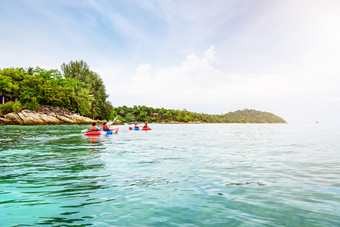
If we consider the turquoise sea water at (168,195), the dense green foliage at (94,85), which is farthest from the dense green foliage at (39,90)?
the turquoise sea water at (168,195)

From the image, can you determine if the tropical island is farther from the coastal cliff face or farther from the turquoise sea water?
the turquoise sea water

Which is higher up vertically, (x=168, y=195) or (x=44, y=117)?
(x=44, y=117)

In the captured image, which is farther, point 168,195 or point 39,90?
point 39,90

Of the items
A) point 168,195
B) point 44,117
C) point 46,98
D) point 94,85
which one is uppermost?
point 94,85

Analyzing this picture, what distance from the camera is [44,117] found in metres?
56.4

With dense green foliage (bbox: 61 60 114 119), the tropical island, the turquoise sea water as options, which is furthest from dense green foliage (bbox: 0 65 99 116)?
the turquoise sea water

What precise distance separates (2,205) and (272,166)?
9196 millimetres

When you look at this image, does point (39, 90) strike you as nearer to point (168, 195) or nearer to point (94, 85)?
point (94, 85)

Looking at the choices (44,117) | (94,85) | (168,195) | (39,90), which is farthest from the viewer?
(94,85)

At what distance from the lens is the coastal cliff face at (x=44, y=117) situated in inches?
2005

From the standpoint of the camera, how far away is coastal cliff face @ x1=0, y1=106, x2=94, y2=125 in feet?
167

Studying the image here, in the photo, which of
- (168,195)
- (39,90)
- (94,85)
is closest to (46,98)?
(39,90)

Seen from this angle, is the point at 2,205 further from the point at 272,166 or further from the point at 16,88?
the point at 16,88

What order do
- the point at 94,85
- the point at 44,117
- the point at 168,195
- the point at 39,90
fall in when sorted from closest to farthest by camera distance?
the point at 168,195, the point at 44,117, the point at 39,90, the point at 94,85
